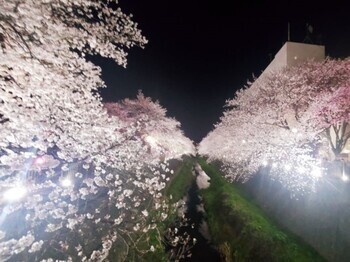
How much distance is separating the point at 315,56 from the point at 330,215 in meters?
19.1

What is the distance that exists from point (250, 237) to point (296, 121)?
11.1 metres

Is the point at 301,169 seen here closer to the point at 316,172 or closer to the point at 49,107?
the point at 316,172

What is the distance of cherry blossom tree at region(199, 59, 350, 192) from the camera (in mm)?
16181

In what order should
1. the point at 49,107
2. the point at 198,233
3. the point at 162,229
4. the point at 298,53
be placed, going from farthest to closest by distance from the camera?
the point at 298,53
the point at 198,233
the point at 162,229
the point at 49,107

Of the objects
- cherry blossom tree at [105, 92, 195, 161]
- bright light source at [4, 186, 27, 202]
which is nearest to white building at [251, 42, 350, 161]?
cherry blossom tree at [105, 92, 195, 161]

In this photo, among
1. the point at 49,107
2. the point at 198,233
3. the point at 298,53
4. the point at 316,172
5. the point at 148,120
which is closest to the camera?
the point at 49,107

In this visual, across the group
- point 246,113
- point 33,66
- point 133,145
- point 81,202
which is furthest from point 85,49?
point 246,113

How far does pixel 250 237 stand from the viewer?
1177 centimetres

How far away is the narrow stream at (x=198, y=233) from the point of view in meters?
12.8

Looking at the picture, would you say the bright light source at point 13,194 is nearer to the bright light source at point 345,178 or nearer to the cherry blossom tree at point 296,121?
the cherry blossom tree at point 296,121

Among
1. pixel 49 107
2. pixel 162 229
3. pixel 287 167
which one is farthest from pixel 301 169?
pixel 49 107

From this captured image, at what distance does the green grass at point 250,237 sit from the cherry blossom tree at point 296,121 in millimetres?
2833

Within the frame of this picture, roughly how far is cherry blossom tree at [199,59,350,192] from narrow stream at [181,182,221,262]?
4328 millimetres

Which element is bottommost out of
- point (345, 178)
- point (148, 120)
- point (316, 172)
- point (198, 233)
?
point (198, 233)
